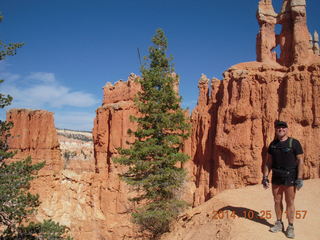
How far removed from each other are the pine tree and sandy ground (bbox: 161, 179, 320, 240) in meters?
1.32

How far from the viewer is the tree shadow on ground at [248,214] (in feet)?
29.4

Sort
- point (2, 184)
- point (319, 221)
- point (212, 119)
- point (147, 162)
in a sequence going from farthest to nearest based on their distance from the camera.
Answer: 1. point (212, 119)
2. point (147, 162)
3. point (2, 184)
4. point (319, 221)

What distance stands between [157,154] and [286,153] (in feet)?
26.1

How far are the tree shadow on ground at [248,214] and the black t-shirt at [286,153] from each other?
2282 millimetres

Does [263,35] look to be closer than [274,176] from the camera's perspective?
No

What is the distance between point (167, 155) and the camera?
14.3 metres

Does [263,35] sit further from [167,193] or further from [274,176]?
[274,176]

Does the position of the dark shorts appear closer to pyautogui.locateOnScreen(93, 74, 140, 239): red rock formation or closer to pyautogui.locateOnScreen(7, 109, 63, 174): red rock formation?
pyautogui.locateOnScreen(93, 74, 140, 239): red rock formation

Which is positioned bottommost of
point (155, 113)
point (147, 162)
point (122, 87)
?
point (147, 162)

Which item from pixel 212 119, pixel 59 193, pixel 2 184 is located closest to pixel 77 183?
pixel 59 193

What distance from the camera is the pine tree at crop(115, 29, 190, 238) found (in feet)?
45.1

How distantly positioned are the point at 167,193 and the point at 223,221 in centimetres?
494
